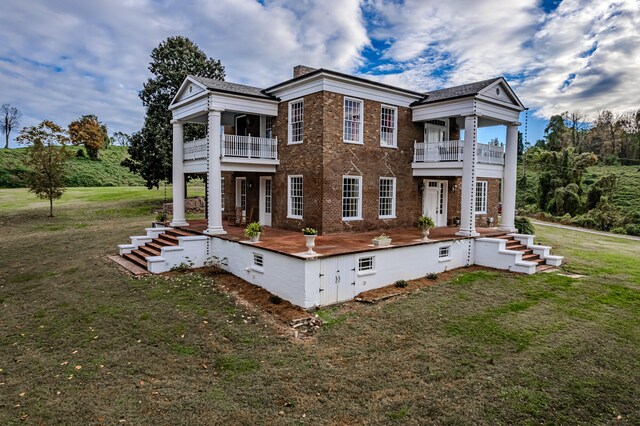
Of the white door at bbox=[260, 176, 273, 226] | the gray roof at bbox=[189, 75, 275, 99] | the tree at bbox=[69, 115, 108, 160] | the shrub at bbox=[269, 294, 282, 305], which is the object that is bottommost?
the shrub at bbox=[269, 294, 282, 305]

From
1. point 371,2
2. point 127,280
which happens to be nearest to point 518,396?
point 127,280

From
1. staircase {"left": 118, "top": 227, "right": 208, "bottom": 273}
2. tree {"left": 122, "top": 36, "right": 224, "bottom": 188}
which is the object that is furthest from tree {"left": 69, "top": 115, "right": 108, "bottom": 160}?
staircase {"left": 118, "top": 227, "right": 208, "bottom": 273}

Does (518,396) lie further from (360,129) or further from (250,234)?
(360,129)

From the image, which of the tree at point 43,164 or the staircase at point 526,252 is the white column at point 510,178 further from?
the tree at point 43,164

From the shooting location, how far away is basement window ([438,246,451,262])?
14.8m

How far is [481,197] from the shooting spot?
22047 mm

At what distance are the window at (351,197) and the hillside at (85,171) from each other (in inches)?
1758

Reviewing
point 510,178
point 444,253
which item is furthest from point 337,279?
point 510,178

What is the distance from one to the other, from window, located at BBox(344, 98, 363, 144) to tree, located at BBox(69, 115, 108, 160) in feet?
178

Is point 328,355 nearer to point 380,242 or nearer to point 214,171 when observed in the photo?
point 380,242

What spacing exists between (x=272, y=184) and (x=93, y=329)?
10687 mm

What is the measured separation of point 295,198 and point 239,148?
3.46 m

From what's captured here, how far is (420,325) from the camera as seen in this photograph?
9.80 meters

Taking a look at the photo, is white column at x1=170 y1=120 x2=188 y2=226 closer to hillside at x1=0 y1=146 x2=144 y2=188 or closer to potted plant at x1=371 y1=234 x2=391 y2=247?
potted plant at x1=371 y1=234 x2=391 y2=247
